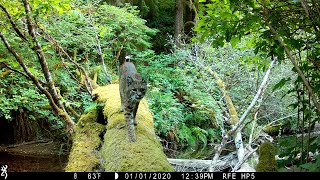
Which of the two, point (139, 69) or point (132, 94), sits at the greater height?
point (139, 69)

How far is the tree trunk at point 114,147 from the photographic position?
3172 mm

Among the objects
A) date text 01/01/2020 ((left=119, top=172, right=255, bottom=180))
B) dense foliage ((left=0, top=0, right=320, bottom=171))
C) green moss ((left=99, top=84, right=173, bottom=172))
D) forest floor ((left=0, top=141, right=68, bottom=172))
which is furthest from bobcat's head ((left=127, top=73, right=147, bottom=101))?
forest floor ((left=0, top=141, right=68, bottom=172))

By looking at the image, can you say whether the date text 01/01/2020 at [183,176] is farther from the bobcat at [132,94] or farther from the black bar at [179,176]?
the bobcat at [132,94]

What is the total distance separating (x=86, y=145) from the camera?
4.61m

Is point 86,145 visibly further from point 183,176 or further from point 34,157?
point 34,157

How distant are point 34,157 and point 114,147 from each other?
5.83 meters

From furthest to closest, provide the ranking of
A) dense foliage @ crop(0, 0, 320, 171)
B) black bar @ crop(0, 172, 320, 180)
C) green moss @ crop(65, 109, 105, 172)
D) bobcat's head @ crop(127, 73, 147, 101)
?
1. dense foliage @ crop(0, 0, 320, 171)
2. green moss @ crop(65, 109, 105, 172)
3. bobcat's head @ crop(127, 73, 147, 101)
4. black bar @ crop(0, 172, 320, 180)

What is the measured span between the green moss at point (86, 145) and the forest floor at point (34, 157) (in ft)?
8.39

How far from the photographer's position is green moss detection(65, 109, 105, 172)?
3958 mm

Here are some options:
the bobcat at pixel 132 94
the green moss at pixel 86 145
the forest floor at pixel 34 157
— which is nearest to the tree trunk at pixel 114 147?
the green moss at pixel 86 145

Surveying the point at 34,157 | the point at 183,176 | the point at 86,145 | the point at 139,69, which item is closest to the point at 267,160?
the point at 183,176

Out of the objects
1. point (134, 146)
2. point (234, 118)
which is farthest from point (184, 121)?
point (134, 146)

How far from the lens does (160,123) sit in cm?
1033

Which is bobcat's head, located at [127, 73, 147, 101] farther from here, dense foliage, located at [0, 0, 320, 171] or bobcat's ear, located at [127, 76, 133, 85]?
dense foliage, located at [0, 0, 320, 171]
